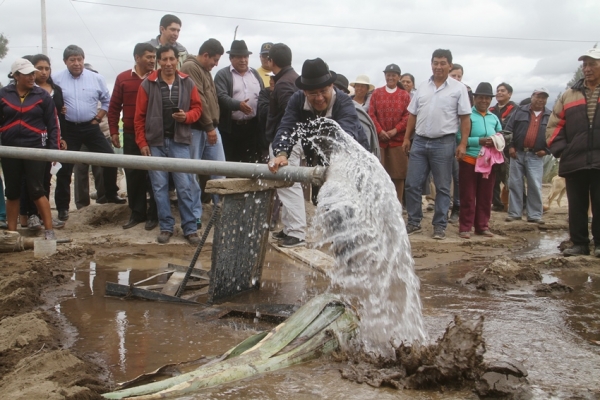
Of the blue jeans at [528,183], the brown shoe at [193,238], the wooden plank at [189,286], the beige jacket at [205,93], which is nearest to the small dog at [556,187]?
the blue jeans at [528,183]

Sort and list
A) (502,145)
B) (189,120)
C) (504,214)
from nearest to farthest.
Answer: (189,120)
(502,145)
(504,214)

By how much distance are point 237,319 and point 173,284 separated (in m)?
1.07

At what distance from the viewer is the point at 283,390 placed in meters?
3.38

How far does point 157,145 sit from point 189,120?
475 mm

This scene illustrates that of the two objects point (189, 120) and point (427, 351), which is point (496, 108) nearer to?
point (189, 120)

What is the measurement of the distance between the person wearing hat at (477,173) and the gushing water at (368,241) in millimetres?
3228

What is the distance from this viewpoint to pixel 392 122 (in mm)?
9508

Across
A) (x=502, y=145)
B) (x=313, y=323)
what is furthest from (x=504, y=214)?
(x=313, y=323)

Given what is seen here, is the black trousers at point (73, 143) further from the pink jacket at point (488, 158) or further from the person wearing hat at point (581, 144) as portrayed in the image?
the person wearing hat at point (581, 144)

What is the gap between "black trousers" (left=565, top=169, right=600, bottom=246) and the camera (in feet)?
24.2

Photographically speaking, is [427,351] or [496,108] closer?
[427,351]

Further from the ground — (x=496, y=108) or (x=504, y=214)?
(x=496, y=108)

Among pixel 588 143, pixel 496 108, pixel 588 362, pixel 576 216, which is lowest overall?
pixel 588 362

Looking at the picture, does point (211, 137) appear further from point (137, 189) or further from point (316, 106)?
point (316, 106)
